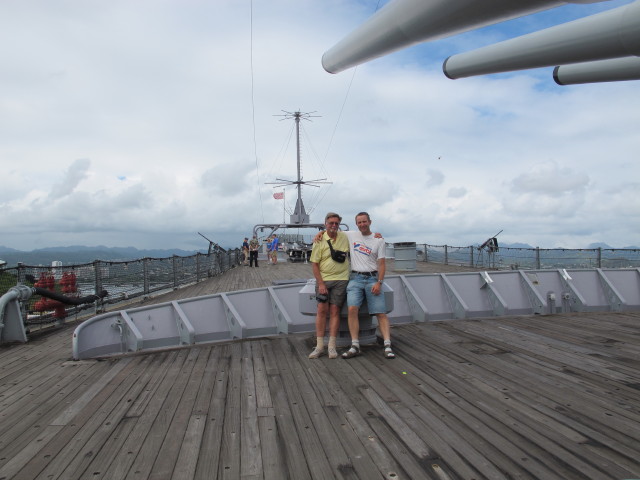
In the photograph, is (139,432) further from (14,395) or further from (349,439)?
(14,395)

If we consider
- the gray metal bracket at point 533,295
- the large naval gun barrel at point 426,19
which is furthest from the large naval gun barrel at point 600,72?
the gray metal bracket at point 533,295

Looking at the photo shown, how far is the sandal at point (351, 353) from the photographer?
5199 millimetres

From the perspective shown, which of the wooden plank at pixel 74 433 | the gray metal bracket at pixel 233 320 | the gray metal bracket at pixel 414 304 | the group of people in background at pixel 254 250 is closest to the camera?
the wooden plank at pixel 74 433

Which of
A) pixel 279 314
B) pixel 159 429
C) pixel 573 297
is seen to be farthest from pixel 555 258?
pixel 159 429

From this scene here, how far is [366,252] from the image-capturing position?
5461 mm

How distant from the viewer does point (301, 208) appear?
45875mm

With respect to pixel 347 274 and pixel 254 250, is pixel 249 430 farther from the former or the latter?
pixel 254 250

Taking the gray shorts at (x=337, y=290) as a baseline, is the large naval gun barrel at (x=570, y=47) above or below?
above

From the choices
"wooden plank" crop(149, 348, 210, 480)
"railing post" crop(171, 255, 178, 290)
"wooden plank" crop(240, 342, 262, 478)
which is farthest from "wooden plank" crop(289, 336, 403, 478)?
"railing post" crop(171, 255, 178, 290)

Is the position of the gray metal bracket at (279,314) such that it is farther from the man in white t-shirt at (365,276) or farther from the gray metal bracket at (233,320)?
the man in white t-shirt at (365,276)

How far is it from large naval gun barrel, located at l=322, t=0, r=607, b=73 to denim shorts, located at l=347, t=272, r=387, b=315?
2.82 m

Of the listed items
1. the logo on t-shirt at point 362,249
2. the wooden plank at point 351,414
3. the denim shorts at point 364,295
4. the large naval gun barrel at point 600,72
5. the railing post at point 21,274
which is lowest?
the wooden plank at point 351,414

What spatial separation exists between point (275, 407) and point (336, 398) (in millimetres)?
511

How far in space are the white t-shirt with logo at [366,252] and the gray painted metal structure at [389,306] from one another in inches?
17.9
